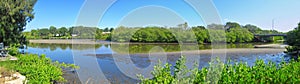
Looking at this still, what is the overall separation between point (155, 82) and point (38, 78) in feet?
23.0

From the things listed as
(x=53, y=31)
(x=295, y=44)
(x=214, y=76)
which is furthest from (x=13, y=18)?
(x=53, y=31)

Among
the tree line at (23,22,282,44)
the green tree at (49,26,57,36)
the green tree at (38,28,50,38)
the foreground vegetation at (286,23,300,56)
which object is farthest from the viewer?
the green tree at (49,26,57,36)

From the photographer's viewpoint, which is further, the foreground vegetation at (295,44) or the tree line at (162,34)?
the tree line at (162,34)

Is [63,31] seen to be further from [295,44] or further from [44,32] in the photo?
[295,44]

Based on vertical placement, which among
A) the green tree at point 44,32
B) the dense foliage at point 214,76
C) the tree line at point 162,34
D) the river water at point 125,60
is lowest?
the river water at point 125,60

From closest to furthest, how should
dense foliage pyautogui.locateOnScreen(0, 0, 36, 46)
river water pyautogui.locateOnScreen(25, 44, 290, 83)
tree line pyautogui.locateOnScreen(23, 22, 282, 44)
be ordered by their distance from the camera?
river water pyautogui.locateOnScreen(25, 44, 290, 83) < dense foliage pyautogui.locateOnScreen(0, 0, 36, 46) < tree line pyautogui.locateOnScreen(23, 22, 282, 44)

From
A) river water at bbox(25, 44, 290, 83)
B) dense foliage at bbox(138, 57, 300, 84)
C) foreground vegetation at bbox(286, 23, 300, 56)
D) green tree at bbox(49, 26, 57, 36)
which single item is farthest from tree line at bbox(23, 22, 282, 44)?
dense foliage at bbox(138, 57, 300, 84)

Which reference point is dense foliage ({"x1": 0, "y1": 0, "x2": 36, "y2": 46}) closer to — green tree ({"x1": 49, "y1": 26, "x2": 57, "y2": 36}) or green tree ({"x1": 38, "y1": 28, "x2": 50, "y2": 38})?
green tree ({"x1": 49, "y1": 26, "x2": 57, "y2": 36})

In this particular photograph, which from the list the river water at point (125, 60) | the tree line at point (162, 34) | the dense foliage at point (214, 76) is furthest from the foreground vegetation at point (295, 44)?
the dense foliage at point (214, 76)

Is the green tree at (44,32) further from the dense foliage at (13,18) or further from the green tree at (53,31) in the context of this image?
the dense foliage at (13,18)

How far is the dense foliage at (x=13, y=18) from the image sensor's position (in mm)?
17281

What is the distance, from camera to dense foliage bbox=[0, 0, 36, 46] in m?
17.3

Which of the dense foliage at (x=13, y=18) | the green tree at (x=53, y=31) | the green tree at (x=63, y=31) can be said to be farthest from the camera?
the green tree at (x=53, y=31)

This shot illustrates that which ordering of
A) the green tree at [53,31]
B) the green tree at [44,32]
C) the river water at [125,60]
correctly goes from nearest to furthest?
1. the river water at [125,60]
2. the green tree at [44,32]
3. the green tree at [53,31]
